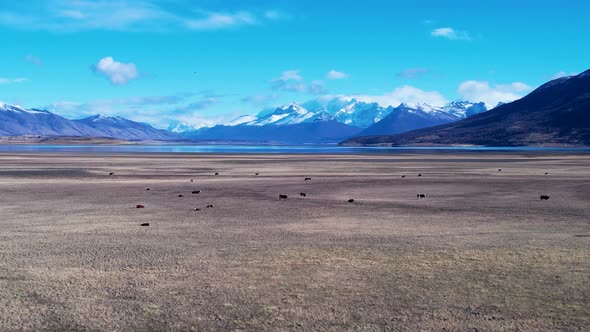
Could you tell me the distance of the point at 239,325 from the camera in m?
10.9

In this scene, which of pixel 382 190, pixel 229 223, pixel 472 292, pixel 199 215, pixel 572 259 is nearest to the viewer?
pixel 472 292

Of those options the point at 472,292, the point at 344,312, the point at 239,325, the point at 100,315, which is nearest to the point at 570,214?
the point at 472,292

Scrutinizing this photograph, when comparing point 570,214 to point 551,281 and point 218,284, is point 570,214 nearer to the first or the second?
point 551,281

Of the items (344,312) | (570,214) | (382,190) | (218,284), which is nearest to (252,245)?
(218,284)

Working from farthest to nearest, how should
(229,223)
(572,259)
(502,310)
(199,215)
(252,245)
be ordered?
1. (199,215)
2. (229,223)
3. (252,245)
4. (572,259)
5. (502,310)

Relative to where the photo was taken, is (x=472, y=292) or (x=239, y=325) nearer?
(x=239, y=325)

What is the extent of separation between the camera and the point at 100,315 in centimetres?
1145

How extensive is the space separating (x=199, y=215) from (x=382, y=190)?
16.2m

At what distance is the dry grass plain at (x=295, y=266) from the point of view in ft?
37.1

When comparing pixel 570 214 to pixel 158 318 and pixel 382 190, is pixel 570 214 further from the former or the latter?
pixel 158 318

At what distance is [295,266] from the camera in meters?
15.4

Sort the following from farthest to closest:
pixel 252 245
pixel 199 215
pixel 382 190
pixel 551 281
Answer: pixel 382 190
pixel 199 215
pixel 252 245
pixel 551 281

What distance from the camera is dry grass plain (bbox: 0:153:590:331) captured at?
11.3 metres

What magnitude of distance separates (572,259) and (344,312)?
8047 mm
